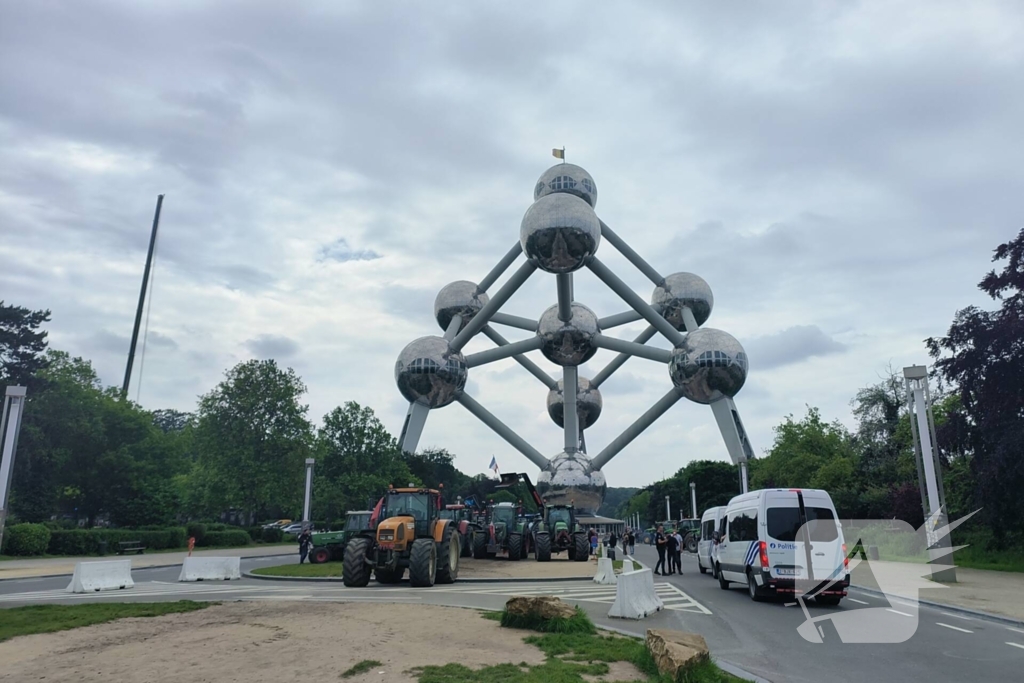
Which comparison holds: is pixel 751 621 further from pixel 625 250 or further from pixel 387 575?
pixel 625 250

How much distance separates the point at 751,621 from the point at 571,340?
32.6 metres

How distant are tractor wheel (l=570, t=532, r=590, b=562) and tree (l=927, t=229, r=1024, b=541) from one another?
13.8m

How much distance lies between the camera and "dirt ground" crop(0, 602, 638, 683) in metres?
7.64

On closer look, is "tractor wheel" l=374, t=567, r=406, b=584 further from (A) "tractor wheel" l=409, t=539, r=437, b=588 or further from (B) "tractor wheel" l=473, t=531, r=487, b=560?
(B) "tractor wheel" l=473, t=531, r=487, b=560

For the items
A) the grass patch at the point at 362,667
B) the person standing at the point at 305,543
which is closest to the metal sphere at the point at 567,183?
the person standing at the point at 305,543

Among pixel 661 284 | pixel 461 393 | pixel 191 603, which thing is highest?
pixel 661 284

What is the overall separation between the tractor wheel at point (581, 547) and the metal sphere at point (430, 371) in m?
17.1

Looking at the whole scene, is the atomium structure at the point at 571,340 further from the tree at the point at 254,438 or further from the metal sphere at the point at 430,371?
the tree at the point at 254,438

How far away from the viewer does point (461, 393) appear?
4656 centimetres

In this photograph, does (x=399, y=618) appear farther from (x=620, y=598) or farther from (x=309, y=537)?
(x=309, y=537)

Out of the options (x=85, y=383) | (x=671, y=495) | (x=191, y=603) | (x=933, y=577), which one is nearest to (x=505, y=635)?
(x=191, y=603)

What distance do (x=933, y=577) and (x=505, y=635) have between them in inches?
617

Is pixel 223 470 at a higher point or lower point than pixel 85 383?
lower

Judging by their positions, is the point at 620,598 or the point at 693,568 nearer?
the point at 620,598
